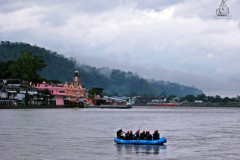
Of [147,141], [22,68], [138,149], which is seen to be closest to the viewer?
[138,149]

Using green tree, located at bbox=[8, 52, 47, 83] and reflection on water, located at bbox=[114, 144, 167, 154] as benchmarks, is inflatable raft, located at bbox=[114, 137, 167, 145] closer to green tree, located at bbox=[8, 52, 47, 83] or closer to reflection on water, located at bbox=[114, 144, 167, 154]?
reflection on water, located at bbox=[114, 144, 167, 154]

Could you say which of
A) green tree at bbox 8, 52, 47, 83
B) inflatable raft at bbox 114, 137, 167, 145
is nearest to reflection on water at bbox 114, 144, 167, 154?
inflatable raft at bbox 114, 137, 167, 145

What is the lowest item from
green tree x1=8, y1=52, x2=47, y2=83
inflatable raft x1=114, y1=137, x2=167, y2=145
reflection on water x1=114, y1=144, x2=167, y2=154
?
reflection on water x1=114, y1=144, x2=167, y2=154

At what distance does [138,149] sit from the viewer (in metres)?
43.2

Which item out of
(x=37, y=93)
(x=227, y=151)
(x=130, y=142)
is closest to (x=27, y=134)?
(x=130, y=142)

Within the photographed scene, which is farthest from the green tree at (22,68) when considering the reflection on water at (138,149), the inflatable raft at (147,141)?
the reflection on water at (138,149)

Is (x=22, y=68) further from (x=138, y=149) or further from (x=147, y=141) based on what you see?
(x=138, y=149)

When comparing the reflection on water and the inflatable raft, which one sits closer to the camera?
the reflection on water

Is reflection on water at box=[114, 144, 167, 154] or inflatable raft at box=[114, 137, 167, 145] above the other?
inflatable raft at box=[114, 137, 167, 145]

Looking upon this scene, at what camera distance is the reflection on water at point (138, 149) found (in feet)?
136

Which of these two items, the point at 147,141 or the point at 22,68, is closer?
the point at 147,141

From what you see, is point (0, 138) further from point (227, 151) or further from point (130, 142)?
point (227, 151)

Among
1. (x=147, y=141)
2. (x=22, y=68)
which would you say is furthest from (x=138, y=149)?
(x=22, y=68)

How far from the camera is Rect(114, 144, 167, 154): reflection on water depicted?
41.3m
